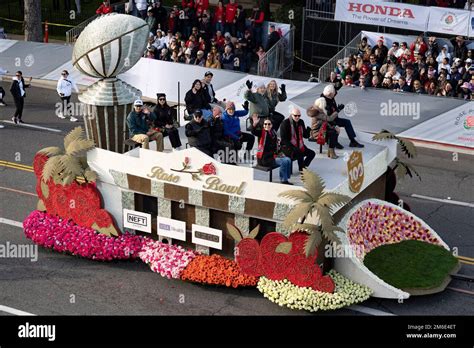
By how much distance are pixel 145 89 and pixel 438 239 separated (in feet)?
46.9

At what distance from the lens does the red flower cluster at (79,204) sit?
71.7ft

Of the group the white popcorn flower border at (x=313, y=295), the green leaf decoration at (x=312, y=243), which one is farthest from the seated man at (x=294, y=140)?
the white popcorn flower border at (x=313, y=295)

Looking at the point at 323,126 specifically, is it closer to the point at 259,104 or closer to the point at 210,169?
the point at 259,104

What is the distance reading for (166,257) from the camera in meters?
20.7

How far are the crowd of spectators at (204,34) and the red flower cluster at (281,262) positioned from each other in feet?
44.3

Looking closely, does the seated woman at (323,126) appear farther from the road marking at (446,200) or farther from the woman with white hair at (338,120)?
the road marking at (446,200)

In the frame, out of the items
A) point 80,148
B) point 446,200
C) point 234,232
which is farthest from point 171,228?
point 446,200

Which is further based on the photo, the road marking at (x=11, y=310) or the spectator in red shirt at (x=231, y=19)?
the spectator in red shirt at (x=231, y=19)

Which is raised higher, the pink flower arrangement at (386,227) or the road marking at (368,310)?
the pink flower arrangement at (386,227)

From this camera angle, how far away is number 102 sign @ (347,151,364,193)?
20203 millimetres

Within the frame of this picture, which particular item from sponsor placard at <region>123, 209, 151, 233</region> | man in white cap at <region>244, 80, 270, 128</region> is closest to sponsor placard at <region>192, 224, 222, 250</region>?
sponsor placard at <region>123, 209, 151, 233</region>

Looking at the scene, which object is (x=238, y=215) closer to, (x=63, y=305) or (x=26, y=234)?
(x=63, y=305)

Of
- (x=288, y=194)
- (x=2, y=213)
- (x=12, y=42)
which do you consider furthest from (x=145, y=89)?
Result: (x=288, y=194)
